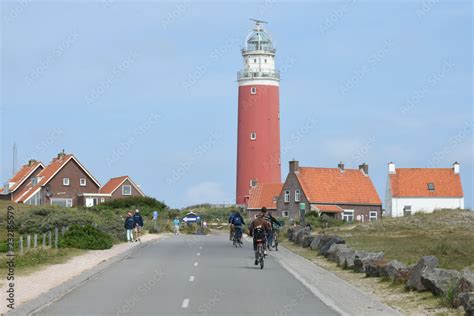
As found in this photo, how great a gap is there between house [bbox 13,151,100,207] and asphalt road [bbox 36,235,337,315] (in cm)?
6689

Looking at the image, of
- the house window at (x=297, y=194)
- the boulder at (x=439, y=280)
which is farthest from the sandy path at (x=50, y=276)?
the house window at (x=297, y=194)

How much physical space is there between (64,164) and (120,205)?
12745 millimetres

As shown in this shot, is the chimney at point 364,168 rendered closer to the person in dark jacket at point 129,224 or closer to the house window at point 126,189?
the house window at point 126,189

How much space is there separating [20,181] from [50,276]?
3166 inches

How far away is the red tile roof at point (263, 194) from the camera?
92.8m

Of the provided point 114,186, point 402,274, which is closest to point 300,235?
point 402,274

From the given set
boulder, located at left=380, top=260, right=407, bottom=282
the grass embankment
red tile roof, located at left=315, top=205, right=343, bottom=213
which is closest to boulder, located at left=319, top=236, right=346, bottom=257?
the grass embankment

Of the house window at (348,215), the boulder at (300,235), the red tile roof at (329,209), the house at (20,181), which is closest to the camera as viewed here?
the boulder at (300,235)

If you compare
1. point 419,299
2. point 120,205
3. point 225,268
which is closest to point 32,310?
point 419,299

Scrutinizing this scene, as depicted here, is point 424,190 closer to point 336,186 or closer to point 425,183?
point 425,183

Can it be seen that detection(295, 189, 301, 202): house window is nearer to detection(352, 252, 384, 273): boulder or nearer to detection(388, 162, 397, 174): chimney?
detection(388, 162, 397, 174): chimney

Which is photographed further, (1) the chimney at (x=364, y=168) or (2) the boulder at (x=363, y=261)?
(1) the chimney at (x=364, y=168)

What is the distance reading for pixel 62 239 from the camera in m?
44.7

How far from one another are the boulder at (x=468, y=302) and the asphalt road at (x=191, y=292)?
8.37 ft
